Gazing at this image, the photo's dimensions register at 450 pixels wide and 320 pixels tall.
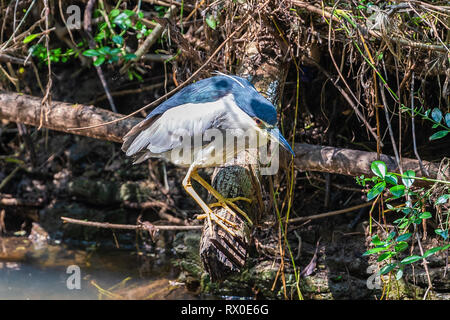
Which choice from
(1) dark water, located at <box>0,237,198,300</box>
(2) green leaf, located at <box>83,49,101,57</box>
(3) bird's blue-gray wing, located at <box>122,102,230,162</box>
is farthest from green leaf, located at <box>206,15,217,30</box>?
(1) dark water, located at <box>0,237,198,300</box>

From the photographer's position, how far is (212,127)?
6.93 ft

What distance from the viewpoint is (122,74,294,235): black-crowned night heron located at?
2084 millimetres

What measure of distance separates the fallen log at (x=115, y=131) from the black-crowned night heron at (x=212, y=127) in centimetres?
64

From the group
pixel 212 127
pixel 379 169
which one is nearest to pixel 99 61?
pixel 212 127

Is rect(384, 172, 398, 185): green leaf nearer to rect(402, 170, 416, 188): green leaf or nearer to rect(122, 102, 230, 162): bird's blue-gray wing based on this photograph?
rect(402, 170, 416, 188): green leaf

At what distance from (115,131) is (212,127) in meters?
1.06

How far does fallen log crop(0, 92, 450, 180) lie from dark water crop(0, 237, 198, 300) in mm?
1041

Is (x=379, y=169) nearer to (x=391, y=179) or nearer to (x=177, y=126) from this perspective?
(x=391, y=179)

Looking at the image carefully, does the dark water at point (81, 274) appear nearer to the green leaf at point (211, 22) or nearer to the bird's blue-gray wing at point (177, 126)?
the bird's blue-gray wing at point (177, 126)

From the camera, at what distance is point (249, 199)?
2.26 metres

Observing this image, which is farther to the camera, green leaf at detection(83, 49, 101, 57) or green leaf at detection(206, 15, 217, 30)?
green leaf at detection(83, 49, 101, 57)

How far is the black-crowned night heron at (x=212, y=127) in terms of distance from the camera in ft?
6.84

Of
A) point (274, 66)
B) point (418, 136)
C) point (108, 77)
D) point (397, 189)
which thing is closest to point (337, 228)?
point (418, 136)
